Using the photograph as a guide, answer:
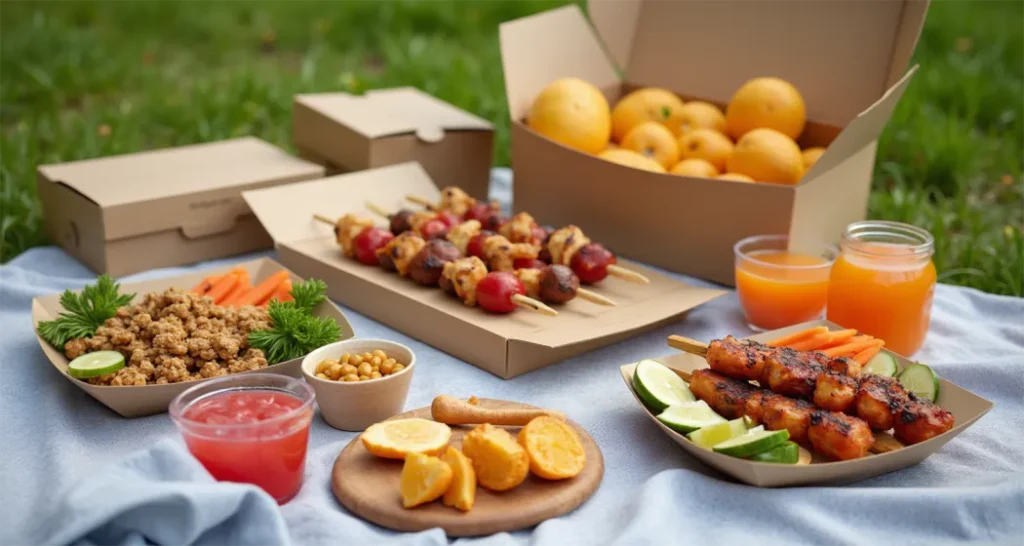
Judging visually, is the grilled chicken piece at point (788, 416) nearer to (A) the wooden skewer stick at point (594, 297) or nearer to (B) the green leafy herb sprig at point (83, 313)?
(A) the wooden skewer stick at point (594, 297)

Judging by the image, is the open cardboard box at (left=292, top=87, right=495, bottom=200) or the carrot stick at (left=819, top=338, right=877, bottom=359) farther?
the open cardboard box at (left=292, top=87, right=495, bottom=200)

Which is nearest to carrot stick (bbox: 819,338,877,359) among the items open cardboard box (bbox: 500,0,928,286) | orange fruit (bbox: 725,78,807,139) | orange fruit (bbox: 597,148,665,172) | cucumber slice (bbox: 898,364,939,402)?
cucumber slice (bbox: 898,364,939,402)

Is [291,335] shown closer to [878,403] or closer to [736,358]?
[736,358]

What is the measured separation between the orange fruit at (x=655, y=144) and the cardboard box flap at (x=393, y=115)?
0.75 m

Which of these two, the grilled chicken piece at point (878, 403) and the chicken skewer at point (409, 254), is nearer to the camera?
the grilled chicken piece at point (878, 403)

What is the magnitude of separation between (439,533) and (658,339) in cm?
127

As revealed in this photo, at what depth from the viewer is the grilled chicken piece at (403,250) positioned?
3174mm

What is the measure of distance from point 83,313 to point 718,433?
67.6 inches

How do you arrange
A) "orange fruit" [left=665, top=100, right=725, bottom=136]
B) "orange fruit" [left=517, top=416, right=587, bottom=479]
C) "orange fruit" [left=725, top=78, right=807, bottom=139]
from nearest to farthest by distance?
"orange fruit" [left=517, top=416, right=587, bottom=479] → "orange fruit" [left=725, top=78, right=807, bottom=139] → "orange fruit" [left=665, top=100, right=725, bottom=136]

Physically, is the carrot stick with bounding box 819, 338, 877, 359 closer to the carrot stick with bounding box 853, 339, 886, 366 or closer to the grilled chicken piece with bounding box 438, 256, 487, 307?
the carrot stick with bounding box 853, 339, 886, 366

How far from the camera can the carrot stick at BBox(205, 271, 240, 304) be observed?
118 inches

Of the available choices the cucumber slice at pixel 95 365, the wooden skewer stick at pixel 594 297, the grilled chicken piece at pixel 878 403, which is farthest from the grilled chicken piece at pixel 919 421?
the cucumber slice at pixel 95 365

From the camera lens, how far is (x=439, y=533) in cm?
203

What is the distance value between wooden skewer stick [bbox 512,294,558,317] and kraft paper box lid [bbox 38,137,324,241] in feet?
4.18
